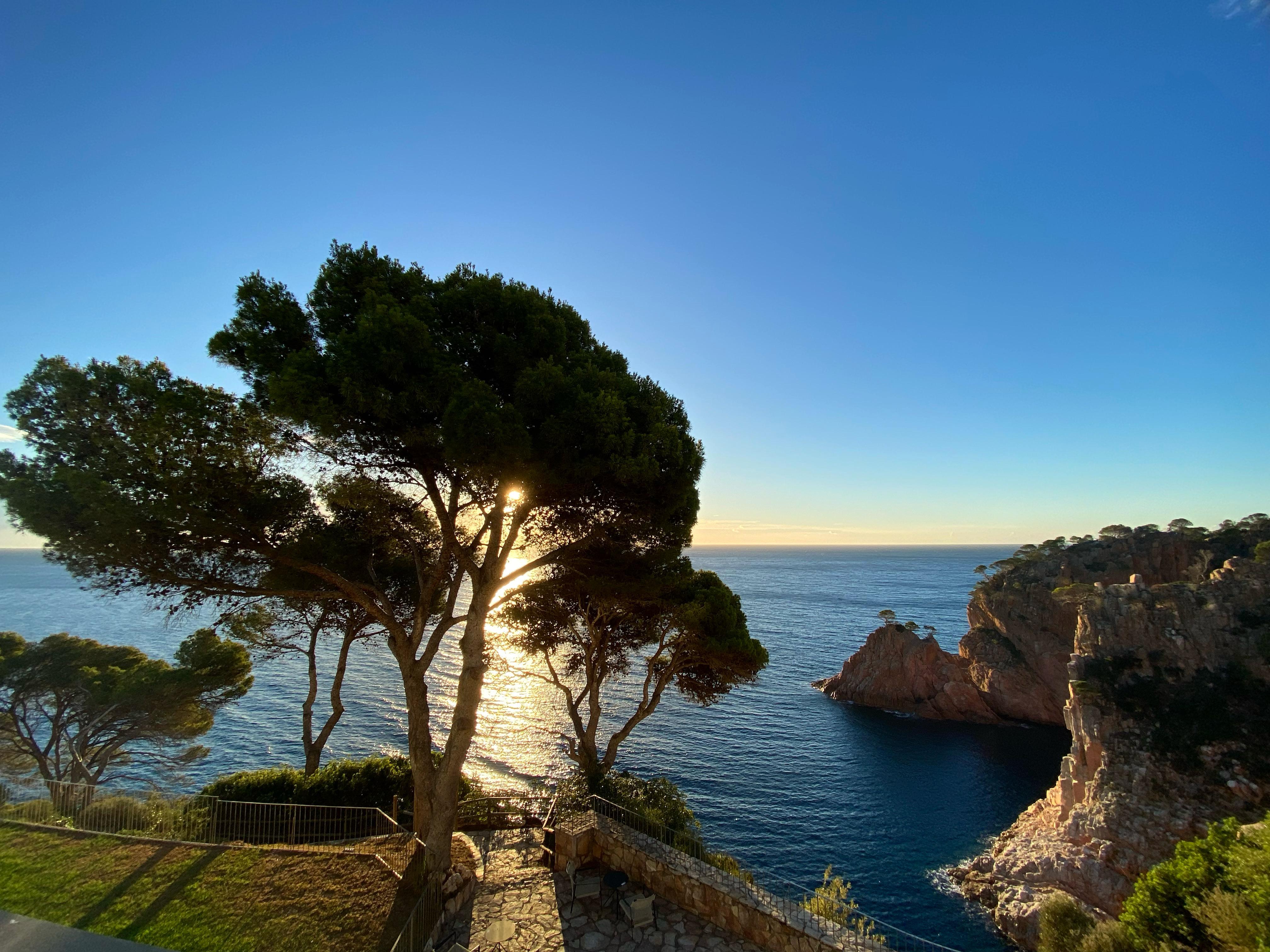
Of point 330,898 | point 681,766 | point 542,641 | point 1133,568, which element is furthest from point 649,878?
point 1133,568

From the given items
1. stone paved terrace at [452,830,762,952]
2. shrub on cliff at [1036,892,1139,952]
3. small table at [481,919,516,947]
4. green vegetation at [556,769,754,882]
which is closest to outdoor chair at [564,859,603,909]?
stone paved terrace at [452,830,762,952]

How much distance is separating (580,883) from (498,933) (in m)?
1.75

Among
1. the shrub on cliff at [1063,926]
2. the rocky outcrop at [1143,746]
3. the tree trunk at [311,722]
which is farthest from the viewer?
the rocky outcrop at [1143,746]

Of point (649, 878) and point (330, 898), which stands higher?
point (330, 898)

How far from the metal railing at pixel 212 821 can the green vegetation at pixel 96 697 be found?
562cm

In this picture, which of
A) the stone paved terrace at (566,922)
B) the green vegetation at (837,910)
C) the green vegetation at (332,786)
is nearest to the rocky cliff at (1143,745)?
the green vegetation at (837,910)

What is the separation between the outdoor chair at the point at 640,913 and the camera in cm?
827

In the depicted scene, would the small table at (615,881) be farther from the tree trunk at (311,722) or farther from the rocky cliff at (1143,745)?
the rocky cliff at (1143,745)

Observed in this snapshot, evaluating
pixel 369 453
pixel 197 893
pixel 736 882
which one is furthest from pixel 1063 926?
pixel 369 453

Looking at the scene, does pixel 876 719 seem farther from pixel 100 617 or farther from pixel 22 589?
pixel 22 589

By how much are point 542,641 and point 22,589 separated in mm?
155830

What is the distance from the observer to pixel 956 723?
3809 centimetres

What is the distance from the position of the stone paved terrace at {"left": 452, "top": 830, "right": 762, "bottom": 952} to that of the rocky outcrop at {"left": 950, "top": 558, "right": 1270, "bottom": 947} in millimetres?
15398

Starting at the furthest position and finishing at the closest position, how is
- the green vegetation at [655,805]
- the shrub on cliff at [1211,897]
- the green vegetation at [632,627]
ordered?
the green vegetation at [632,627] → the green vegetation at [655,805] → the shrub on cliff at [1211,897]
